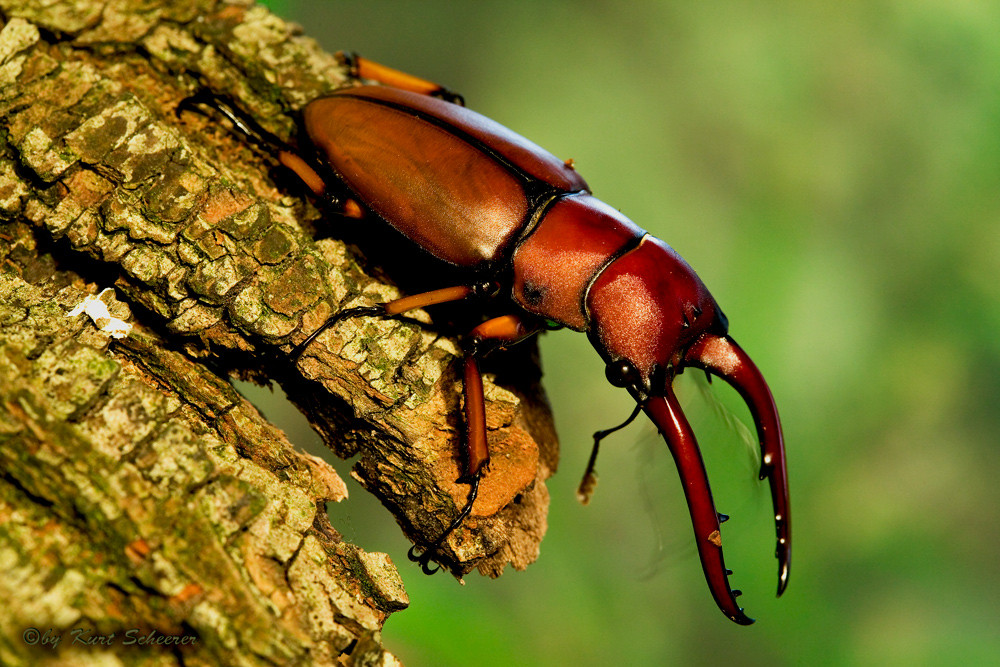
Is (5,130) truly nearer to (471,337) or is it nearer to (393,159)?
(393,159)

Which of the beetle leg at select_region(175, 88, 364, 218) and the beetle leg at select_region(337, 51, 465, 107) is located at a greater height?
the beetle leg at select_region(337, 51, 465, 107)

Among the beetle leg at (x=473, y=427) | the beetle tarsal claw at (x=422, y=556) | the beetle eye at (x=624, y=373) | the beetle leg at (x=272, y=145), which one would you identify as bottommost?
the beetle tarsal claw at (x=422, y=556)

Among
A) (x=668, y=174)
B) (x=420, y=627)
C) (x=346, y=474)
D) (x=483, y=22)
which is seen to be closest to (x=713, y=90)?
(x=668, y=174)

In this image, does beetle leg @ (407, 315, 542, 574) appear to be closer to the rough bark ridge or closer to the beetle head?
the rough bark ridge

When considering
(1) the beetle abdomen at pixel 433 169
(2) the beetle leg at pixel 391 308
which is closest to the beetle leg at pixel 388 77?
(1) the beetle abdomen at pixel 433 169

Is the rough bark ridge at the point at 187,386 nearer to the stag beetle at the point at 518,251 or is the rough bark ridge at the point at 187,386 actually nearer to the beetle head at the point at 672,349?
the stag beetle at the point at 518,251

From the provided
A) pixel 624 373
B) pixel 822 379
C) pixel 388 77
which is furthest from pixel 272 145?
pixel 822 379

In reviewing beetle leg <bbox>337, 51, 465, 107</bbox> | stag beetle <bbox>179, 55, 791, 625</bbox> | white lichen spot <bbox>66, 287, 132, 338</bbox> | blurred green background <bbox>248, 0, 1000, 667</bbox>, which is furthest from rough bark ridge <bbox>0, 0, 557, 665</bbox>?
blurred green background <bbox>248, 0, 1000, 667</bbox>
